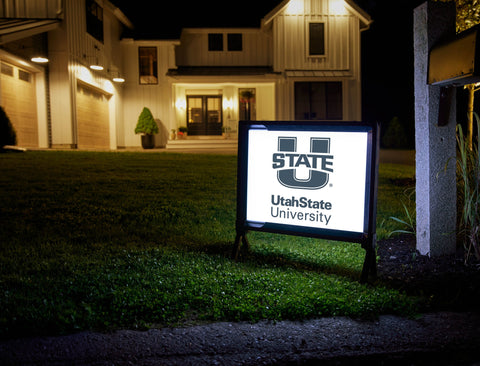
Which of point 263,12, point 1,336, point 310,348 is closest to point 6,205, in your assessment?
point 1,336

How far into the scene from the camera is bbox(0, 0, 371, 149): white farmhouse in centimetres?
2069

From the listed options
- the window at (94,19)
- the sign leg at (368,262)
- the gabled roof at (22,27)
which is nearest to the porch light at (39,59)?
the gabled roof at (22,27)

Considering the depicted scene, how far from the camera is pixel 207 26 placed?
80.2ft

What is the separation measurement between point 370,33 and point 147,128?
24316 mm

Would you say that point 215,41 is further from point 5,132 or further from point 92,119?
point 5,132

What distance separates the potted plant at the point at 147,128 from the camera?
22188mm

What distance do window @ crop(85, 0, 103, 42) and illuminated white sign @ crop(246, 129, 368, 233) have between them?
1825 cm

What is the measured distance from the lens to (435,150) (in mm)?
3951

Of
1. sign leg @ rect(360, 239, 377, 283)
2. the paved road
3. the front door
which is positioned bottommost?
the paved road

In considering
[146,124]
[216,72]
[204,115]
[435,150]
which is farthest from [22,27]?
[435,150]

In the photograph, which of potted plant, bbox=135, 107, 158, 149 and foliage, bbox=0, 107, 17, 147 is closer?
foliage, bbox=0, 107, 17, 147

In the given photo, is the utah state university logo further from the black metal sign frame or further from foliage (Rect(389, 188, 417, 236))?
foliage (Rect(389, 188, 417, 236))

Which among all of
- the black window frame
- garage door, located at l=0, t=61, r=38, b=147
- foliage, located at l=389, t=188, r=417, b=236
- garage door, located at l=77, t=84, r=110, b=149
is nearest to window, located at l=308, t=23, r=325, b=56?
the black window frame

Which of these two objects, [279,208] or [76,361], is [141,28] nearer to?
[279,208]
